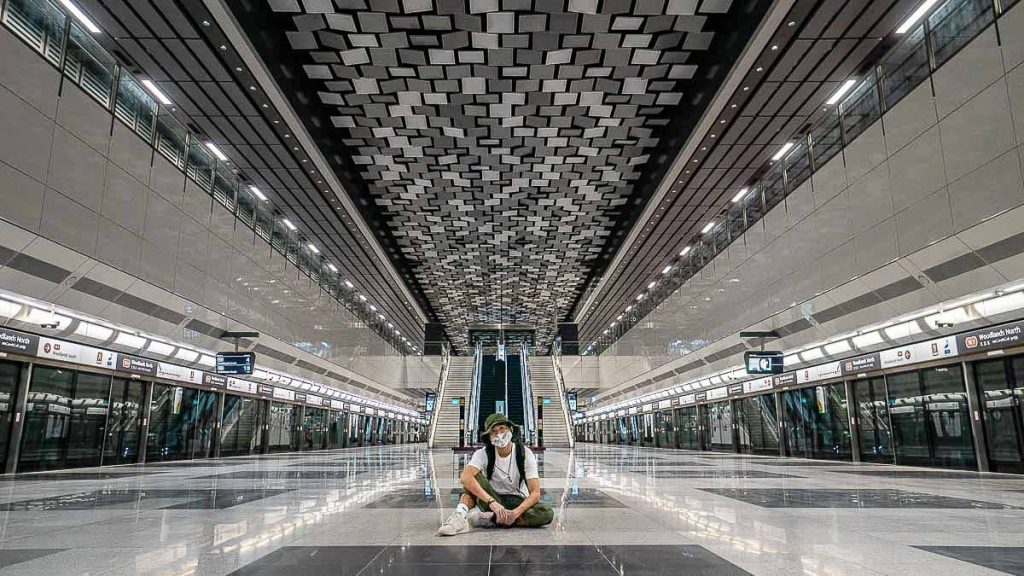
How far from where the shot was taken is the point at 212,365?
63.6ft

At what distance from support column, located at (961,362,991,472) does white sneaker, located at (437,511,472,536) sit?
12782 mm

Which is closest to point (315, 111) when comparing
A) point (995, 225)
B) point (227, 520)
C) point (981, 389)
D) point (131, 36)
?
point (131, 36)

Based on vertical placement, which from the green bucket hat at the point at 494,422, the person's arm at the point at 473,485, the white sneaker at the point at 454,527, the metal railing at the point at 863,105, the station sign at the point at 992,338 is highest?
the metal railing at the point at 863,105

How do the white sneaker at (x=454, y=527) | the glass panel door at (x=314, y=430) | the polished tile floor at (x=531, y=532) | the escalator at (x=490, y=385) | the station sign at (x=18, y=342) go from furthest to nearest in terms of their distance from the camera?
the escalator at (x=490, y=385), the glass panel door at (x=314, y=430), the station sign at (x=18, y=342), the white sneaker at (x=454, y=527), the polished tile floor at (x=531, y=532)

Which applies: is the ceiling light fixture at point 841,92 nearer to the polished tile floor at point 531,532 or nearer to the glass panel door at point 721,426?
the polished tile floor at point 531,532

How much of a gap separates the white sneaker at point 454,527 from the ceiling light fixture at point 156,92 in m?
11.8

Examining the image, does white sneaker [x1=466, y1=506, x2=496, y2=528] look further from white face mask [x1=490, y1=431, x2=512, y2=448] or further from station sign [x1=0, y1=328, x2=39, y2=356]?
station sign [x1=0, y1=328, x2=39, y2=356]

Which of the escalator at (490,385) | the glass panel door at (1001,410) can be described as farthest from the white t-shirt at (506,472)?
the escalator at (490,385)

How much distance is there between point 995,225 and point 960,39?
3285 mm

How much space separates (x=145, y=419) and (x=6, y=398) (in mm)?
4938

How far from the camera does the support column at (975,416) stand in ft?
42.3

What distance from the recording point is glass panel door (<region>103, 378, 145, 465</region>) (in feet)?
51.7

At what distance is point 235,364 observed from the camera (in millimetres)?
18328

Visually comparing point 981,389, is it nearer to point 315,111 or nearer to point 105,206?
point 315,111
